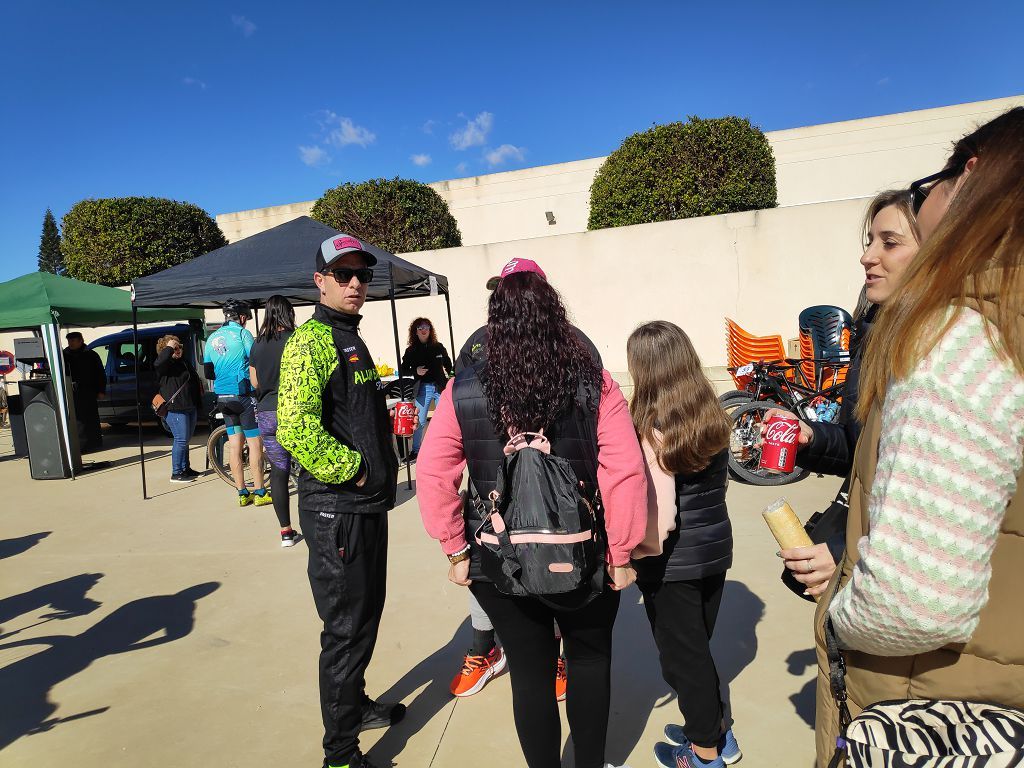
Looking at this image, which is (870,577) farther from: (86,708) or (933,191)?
(86,708)

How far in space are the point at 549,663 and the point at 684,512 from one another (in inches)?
27.9

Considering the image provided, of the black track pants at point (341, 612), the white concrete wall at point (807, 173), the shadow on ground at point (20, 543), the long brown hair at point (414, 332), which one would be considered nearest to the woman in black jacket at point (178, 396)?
the shadow on ground at point (20, 543)

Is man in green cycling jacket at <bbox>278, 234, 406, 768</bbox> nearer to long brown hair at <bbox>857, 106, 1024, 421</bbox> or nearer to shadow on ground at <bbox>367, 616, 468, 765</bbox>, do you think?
shadow on ground at <bbox>367, 616, 468, 765</bbox>

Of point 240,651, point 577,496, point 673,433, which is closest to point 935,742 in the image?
point 577,496

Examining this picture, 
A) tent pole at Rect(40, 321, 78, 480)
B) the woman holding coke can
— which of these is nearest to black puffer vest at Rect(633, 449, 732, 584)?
the woman holding coke can

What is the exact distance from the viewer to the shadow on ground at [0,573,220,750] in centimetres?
279

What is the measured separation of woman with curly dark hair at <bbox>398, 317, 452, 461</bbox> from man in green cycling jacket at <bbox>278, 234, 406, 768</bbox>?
4730 millimetres

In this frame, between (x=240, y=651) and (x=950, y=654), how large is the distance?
3348 millimetres

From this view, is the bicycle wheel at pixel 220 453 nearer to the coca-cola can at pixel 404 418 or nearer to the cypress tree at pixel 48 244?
the coca-cola can at pixel 404 418

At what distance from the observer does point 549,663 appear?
1915 millimetres

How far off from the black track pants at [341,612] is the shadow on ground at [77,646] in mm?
1429

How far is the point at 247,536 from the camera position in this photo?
5.11 meters

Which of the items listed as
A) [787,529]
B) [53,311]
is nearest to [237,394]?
[53,311]

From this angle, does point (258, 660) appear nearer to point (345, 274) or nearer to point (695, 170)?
point (345, 274)
